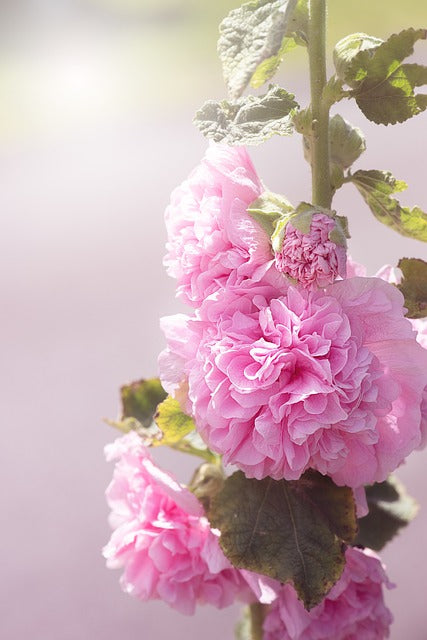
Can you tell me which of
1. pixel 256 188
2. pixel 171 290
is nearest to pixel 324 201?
pixel 256 188

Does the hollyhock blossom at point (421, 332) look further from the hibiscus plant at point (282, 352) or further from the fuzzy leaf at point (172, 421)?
the fuzzy leaf at point (172, 421)

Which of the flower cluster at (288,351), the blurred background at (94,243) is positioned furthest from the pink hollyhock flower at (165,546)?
the blurred background at (94,243)

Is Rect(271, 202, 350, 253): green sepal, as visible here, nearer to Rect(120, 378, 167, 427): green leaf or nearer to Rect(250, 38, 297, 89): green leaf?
Rect(250, 38, 297, 89): green leaf

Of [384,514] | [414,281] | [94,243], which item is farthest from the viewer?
[94,243]

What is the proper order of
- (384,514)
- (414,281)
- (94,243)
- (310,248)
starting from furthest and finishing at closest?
(94,243) < (384,514) < (414,281) < (310,248)

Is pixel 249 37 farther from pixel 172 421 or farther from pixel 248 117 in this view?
pixel 172 421

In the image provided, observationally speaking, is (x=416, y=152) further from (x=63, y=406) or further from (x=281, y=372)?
(x=281, y=372)

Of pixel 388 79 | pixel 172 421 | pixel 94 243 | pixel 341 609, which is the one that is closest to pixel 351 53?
pixel 388 79
